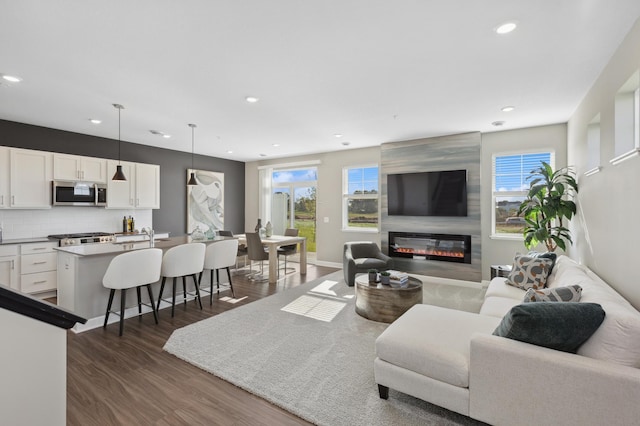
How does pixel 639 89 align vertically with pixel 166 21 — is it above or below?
below

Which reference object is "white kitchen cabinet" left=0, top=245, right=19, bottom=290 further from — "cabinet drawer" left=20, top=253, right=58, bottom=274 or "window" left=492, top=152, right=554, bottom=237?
"window" left=492, top=152, right=554, bottom=237

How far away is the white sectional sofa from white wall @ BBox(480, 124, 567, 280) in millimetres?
3226

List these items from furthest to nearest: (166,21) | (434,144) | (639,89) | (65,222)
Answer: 1. (434,144)
2. (65,222)
3. (639,89)
4. (166,21)

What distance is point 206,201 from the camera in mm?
7621

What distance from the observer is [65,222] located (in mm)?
5258

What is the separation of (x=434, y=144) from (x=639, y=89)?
326 centimetres

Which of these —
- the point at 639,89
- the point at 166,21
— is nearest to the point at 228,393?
the point at 166,21

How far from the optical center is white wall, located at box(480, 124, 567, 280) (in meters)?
4.78

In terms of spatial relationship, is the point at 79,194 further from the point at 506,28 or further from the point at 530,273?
the point at 530,273

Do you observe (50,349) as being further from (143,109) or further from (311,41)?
(143,109)

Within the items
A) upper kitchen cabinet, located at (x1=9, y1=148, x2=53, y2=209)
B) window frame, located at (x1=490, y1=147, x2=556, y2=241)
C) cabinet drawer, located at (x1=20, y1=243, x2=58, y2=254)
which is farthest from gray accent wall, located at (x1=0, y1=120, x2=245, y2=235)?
window frame, located at (x1=490, y1=147, x2=556, y2=241)

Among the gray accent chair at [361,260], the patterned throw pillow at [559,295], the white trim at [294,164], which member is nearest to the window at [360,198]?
the white trim at [294,164]

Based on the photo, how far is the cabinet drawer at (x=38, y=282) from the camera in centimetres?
443

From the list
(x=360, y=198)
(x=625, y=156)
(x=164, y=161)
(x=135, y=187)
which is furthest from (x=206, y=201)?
Answer: (x=625, y=156)
